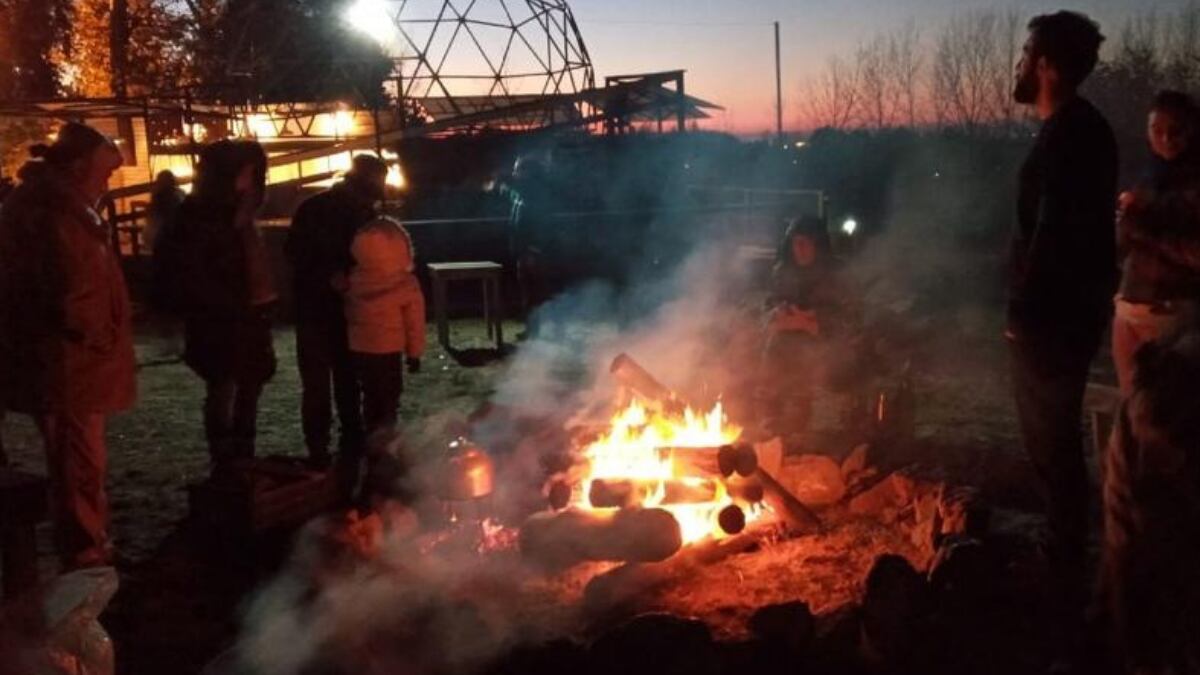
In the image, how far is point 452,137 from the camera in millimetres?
24656

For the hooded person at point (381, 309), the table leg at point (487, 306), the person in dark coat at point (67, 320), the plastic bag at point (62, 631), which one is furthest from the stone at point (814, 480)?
the table leg at point (487, 306)

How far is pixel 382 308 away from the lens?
6.35m

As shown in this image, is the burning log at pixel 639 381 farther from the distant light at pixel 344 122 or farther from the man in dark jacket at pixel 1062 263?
the distant light at pixel 344 122

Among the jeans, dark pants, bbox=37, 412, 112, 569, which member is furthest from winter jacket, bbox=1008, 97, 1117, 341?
dark pants, bbox=37, 412, 112, 569

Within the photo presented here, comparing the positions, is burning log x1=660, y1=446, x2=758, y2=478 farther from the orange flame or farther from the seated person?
the seated person

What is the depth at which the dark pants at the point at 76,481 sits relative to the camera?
16.1ft

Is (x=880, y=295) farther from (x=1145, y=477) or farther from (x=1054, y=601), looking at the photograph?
(x=1145, y=477)

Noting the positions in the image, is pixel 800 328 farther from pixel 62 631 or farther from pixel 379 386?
pixel 62 631

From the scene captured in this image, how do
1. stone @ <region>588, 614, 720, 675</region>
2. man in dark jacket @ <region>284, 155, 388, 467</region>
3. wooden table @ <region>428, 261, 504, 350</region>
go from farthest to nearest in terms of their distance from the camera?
1. wooden table @ <region>428, 261, 504, 350</region>
2. man in dark jacket @ <region>284, 155, 388, 467</region>
3. stone @ <region>588, 614, 720, 675</region>

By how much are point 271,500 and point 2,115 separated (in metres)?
15.2

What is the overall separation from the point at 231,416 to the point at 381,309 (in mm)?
1215

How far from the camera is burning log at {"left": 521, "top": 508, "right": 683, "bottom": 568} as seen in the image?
497cm

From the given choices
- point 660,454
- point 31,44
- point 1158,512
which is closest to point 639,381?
point 660,454

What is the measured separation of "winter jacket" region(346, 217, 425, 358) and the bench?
2246 millimetres
